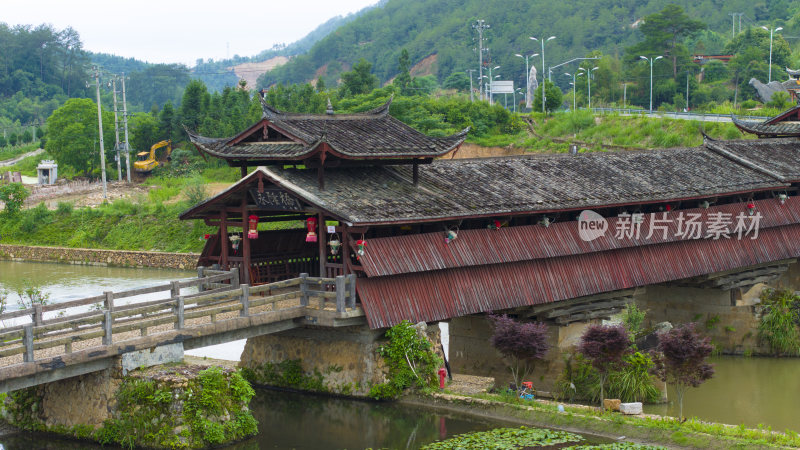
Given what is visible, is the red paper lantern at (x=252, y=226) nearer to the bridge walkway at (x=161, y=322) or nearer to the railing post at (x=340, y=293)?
the bridge walkway at (x=161, y=322)

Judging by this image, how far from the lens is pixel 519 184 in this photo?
22.5 m

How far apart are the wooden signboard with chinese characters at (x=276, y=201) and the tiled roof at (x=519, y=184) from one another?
1.15 ft

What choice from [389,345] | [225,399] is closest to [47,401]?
[225,399]

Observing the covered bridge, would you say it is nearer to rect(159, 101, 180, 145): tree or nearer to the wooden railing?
the wooden railing

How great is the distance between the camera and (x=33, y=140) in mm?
91875

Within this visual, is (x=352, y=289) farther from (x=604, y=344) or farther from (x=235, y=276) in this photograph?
(x=604, y=344)

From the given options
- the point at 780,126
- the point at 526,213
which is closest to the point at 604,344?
the point at 526,213

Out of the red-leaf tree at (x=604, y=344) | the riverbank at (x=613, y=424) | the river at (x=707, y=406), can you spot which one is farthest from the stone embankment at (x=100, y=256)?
the red-leaf tree at (x=604, y=344)

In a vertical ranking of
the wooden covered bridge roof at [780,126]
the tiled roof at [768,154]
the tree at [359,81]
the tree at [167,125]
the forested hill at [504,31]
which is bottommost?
the tiled roof at [768,154]

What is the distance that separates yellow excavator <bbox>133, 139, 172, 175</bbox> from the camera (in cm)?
6594

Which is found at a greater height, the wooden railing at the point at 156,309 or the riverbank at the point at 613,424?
the wooden railing at the point at 156,309

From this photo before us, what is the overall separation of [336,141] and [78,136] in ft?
172

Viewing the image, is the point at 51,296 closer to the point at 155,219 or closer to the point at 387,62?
the point at 155,219

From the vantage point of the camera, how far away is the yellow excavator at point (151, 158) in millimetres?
65938
